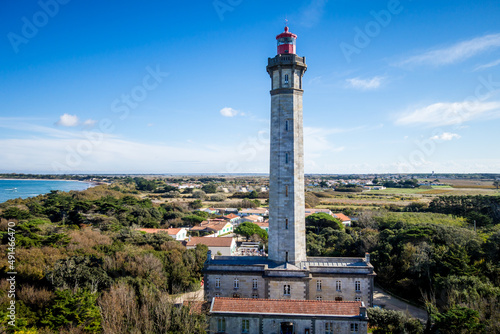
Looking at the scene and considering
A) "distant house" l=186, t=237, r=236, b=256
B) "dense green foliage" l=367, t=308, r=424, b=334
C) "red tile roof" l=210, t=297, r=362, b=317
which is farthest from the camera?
"distant house" l=186, t=237, r=236, b=256

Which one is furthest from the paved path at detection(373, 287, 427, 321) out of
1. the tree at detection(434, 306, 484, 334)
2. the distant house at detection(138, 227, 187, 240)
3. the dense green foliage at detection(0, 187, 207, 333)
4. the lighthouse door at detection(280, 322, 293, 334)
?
the distant house at detection(138, 227, 187, 240)

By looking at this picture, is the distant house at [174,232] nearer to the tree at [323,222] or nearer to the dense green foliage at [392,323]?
the tree at [323,222]

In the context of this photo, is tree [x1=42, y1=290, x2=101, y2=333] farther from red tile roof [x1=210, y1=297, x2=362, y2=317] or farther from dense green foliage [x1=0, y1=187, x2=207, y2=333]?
red tile roof [x1=210, y1=297, x2=362, y2=317]

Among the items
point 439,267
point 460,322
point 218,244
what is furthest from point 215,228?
point 460,322

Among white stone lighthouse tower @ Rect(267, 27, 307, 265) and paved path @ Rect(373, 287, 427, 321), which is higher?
white stone lighthouse tower @ Rect(267, 27, 307, 265)

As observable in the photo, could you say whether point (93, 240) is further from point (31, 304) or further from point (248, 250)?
point (248, 250)
